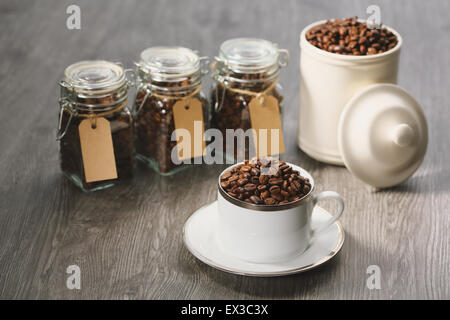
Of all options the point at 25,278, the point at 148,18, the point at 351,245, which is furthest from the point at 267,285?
→ the point at 148,18

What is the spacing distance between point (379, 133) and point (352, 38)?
209mm

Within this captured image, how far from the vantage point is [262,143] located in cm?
142

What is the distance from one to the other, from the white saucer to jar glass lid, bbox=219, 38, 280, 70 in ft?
1.10

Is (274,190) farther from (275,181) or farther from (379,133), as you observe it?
(379,133)

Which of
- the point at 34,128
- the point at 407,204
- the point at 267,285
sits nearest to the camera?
the point at 267,285

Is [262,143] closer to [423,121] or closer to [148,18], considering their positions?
[423,121]

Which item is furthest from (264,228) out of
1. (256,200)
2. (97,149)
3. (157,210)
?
(97,149)

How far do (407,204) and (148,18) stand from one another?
3.89 ft

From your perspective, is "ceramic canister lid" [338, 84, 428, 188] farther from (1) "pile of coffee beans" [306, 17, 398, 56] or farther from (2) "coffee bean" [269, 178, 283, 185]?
(2) "coffee bean" [269, 178, 283, 185]

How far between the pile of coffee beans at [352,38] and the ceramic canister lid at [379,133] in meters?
0.10

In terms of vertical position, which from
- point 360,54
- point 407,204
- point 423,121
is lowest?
point 407,204

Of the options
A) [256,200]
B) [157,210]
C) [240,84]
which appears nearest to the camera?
[256,200]

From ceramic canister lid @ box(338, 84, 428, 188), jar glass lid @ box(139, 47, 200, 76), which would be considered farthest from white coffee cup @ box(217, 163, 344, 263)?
jar glass lid @ box(139, 47, 200, 76)

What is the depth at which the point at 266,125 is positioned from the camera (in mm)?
1406
